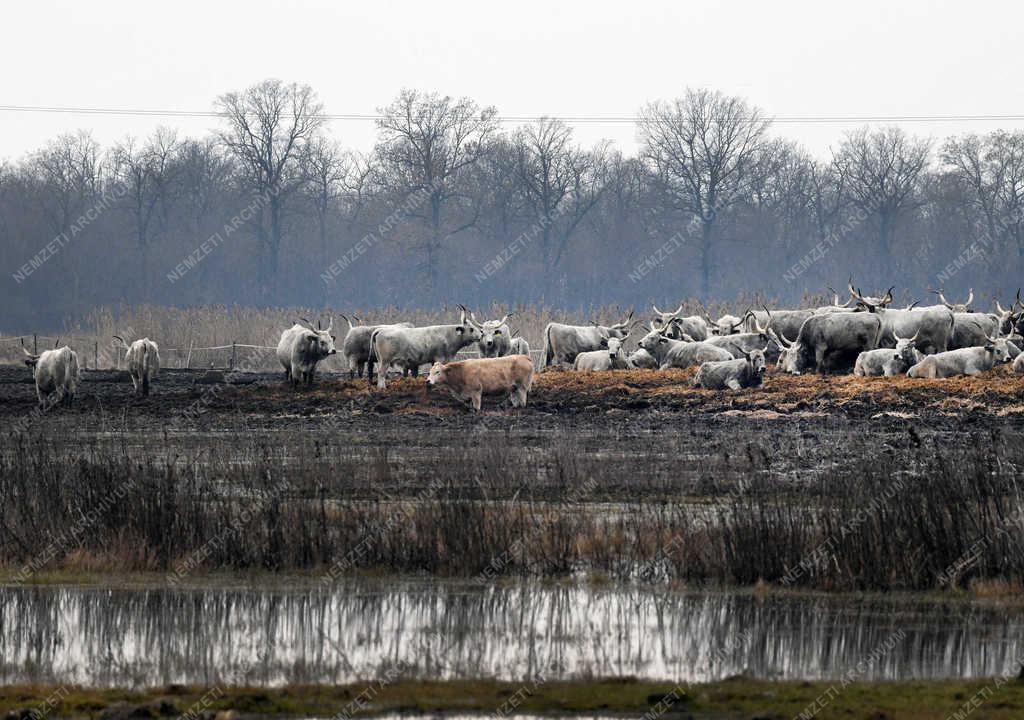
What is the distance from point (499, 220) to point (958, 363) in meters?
55.4

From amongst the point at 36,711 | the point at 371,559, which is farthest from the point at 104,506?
the point at 36,711

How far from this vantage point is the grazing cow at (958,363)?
84.1ft

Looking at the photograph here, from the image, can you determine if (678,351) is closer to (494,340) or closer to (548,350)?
(494,340)

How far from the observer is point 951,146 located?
82188 millimetres

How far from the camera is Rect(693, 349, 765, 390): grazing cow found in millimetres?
26266

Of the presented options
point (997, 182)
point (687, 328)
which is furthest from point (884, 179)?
point (687, 328)

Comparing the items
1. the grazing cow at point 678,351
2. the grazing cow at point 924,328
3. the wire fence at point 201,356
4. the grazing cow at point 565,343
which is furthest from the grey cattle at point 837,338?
the wire fence at point 201,356

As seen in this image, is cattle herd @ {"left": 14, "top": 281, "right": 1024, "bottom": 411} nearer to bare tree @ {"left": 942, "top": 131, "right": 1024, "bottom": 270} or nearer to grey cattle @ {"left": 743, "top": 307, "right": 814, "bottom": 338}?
grey cattle @ {"left": 743, "top": 307, "right": 814, "bottom": 338}

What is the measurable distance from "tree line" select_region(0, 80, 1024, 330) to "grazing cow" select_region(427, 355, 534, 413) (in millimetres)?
46300

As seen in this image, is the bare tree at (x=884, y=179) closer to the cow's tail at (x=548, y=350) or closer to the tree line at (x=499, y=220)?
the tree line at (x=499, y=220)

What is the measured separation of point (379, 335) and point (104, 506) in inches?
627

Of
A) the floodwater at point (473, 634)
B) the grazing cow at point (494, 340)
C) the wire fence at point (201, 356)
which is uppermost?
the grazing cow at point (494, 340)

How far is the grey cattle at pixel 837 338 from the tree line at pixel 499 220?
4258cm

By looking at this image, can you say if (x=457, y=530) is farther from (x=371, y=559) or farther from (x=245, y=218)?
(x=245, y=218)
